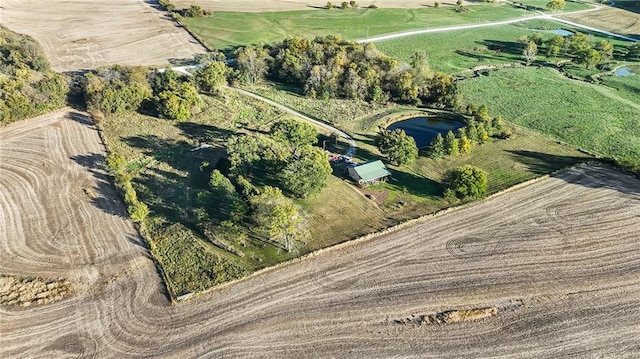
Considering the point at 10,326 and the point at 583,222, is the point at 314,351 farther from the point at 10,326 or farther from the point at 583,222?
the point at 583,222

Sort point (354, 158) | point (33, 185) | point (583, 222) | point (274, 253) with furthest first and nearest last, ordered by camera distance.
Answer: point (354, 158) < point (33, 185) < point (583, 222) < point (274, 253)

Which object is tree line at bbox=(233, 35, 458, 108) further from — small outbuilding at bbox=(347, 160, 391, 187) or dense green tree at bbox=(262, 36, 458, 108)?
small outbuilding at bbox=(347, 160, 391, 187)

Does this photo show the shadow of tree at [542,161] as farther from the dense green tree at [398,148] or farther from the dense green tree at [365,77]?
the dense green tree at [365,77]

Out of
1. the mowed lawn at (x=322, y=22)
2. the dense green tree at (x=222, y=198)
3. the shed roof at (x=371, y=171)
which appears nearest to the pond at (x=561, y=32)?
the mowed lawn at (x=322, y=22)

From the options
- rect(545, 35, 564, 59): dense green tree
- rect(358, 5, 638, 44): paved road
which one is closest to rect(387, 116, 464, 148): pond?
rect(358, 5, 638, 44): paved road

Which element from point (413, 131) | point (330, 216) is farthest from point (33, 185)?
point (413, 131)

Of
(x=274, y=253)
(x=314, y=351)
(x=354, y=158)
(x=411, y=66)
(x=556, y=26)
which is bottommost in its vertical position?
(x=314, y=351)

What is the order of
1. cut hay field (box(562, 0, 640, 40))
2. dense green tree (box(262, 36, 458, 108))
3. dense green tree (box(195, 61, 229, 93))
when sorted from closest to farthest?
dense green tree (box(195, 61, 229, 93)), dense green tree (box(262, 36, 458, 108)), cut hay field (box(562, 0, 640, 40))
